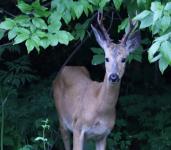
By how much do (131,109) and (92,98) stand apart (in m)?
1.62

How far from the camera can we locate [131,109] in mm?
9453

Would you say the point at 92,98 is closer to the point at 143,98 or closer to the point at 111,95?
the point at 111,95

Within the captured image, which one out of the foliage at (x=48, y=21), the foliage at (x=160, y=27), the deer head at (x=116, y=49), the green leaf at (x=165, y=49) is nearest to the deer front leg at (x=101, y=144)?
the deer head at (x=116, y=49)

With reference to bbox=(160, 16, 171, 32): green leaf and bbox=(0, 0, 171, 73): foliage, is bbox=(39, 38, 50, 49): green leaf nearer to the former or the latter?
bbox=(0, 0, 171, 73): foliage

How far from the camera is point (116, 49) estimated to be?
760 cm

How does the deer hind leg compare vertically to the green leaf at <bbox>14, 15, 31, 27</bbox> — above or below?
below

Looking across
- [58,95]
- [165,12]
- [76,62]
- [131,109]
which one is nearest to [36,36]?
[165,12]

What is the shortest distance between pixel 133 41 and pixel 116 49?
8.6 inches

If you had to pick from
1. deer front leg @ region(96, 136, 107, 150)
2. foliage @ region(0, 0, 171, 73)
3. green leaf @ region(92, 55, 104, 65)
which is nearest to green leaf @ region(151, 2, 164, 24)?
foliage @ region(0, 0, 171, 73)

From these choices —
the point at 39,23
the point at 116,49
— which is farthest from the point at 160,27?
the point at 116,49

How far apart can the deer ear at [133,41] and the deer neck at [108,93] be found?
441 millimetres

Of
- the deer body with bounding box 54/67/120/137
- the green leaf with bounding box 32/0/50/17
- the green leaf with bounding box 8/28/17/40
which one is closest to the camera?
the green leaf with bounding box 8/28/17/40

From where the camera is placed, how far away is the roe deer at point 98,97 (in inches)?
295

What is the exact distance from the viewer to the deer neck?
25.1 ft
